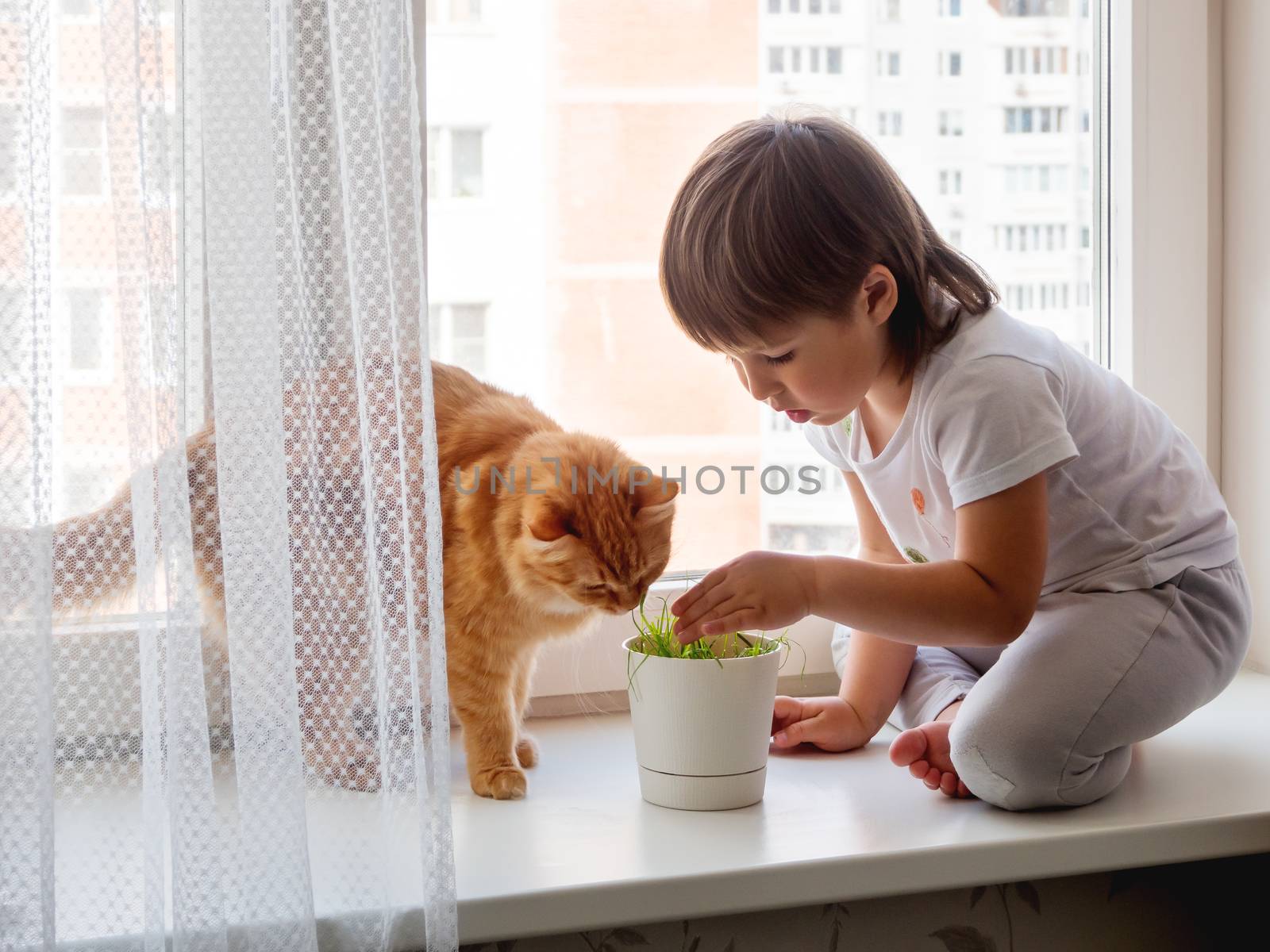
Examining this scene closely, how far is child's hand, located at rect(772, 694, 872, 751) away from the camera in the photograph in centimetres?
109

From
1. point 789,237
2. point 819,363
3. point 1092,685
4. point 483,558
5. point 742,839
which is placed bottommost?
point 742,839

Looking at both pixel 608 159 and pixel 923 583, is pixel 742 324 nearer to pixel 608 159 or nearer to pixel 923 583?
pixel 923 583

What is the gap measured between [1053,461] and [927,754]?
0.95 ft

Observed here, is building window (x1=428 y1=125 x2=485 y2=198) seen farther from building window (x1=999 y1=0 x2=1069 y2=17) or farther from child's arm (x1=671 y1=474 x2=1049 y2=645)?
building window (x1=999 y1=0 x2=1069 y2=17)

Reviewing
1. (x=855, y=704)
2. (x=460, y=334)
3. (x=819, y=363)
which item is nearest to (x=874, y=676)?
(x=855, y=704)

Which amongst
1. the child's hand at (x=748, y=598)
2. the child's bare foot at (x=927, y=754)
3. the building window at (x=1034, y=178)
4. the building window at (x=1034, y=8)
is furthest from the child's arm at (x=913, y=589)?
the building window at (x=1034, y=8)

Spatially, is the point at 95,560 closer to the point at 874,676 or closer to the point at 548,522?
the point at 548,522

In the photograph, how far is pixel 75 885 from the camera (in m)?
0.73

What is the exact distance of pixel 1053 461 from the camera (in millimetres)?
910

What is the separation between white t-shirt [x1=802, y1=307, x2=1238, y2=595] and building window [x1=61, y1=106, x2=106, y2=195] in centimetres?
69

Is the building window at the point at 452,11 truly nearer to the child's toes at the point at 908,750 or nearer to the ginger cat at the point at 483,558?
the ginger cat at the point at 483,558

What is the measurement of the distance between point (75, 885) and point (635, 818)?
0.42 metres

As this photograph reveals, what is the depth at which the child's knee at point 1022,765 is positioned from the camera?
35.5 inches

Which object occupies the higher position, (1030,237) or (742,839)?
(1030,237)
